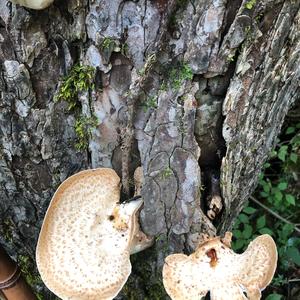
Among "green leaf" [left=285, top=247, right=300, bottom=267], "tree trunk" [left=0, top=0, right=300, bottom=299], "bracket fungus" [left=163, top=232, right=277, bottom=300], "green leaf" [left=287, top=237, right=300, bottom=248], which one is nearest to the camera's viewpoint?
"tree trunk" [left=0, top=0, right=300, bottom=299]

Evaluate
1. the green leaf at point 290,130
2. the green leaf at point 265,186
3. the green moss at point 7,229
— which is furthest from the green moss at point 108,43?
the green leaf at point 290,130

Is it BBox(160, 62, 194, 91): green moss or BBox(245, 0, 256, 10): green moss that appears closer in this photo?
BBox(245, 0, 256, 10): green moss

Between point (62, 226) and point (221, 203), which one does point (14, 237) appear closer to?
point (62, 226)

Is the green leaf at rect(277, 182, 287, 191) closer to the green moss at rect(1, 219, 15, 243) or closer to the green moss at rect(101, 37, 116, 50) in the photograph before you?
the green moss at rect(1, 219, 15, 243)

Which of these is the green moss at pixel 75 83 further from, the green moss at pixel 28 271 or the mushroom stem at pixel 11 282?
the green moss at pixel 28 271

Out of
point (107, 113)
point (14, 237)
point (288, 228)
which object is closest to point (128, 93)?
point (107, 113)

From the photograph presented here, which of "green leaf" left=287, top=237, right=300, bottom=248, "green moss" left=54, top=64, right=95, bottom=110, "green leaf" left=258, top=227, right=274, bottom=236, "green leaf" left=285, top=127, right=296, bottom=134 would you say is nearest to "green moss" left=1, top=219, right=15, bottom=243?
"green moss" left=54, top=64, right=95, bottom=110
